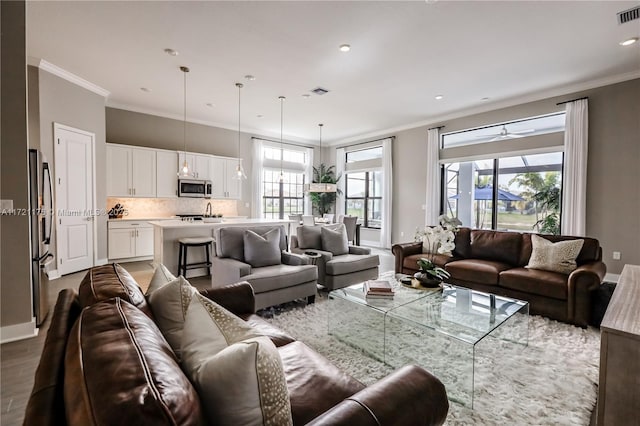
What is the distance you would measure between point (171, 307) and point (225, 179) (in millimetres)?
6275

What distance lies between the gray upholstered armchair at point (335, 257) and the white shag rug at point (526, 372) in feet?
2.95

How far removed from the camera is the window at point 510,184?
5215 millimetres

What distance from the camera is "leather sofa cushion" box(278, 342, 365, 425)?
1161 millimetres

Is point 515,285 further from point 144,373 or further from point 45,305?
point 45,305

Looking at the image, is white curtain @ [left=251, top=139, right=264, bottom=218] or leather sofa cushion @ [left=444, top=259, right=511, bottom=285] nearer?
leather sofa cushion @ [left=444, top=259, right=511, bottom=285]

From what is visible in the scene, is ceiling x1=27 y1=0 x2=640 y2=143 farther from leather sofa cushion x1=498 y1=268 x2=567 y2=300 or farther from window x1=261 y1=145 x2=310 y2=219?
window x1=261 y1=145 x2=310 y2=219

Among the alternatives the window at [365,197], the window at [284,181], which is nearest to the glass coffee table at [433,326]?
the window at [365,197]

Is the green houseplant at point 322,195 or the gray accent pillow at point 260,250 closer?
the gray accent pillow at point 260,250

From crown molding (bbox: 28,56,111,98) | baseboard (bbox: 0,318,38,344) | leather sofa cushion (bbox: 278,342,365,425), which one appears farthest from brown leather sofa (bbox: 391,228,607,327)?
crown molding (bbox: 28,56,111,98)

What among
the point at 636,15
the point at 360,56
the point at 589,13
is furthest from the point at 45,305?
the point at 636,15

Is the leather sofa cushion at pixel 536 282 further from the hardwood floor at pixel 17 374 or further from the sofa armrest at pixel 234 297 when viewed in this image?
the hardwood floor at pixel 17 374

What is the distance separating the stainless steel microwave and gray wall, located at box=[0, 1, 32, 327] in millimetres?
3888

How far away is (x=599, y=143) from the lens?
4617 millimetres

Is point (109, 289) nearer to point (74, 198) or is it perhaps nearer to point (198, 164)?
point (74, 198)
